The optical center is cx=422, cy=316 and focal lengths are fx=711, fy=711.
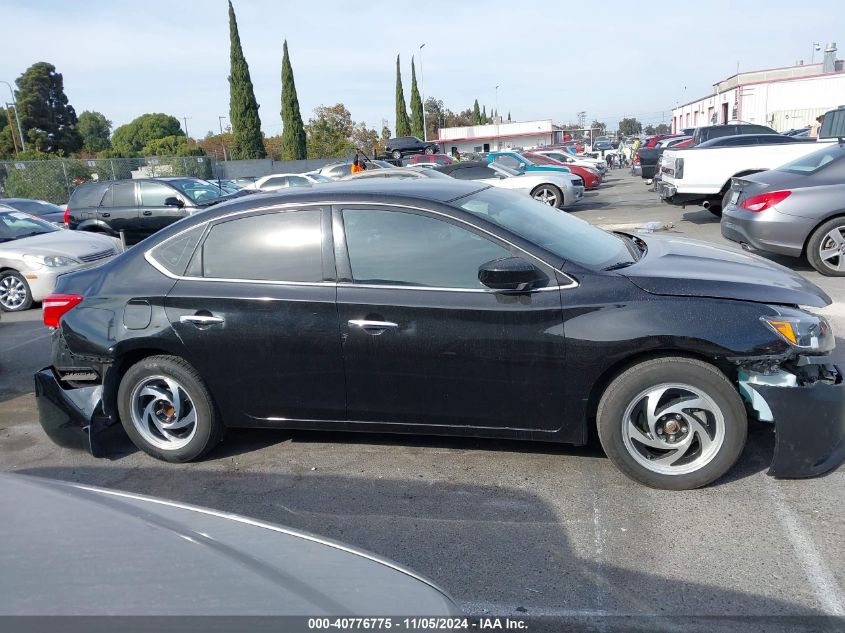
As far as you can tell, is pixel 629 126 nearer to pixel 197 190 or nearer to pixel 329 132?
pixel 329 132

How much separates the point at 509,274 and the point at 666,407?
1.08 metres

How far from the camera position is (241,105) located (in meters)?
46.6

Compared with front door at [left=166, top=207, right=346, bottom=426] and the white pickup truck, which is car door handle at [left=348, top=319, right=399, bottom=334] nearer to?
front door at [left=166, top=207, right=346, bottom=426]

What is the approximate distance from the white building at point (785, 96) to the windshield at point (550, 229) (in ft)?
133

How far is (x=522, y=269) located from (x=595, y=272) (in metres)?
0.43

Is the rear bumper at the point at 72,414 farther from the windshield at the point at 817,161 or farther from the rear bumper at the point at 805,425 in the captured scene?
the windshield at the point at 817,161

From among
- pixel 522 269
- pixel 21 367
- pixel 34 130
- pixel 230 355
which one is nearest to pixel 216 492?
pixel 230 355

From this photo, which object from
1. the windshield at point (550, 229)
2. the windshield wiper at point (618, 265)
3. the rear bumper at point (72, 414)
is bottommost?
the rear bumper at point (72, 414)

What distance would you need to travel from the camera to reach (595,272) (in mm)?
3895

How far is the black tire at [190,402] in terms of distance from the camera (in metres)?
4.39

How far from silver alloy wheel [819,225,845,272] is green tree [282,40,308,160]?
45.3 metres

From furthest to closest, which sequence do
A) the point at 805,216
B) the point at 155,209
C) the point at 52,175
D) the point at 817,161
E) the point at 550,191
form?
the point at 52,175 → the point at 550,191 → the point at 155,209 → the point at 817,161 → the point at 805,216

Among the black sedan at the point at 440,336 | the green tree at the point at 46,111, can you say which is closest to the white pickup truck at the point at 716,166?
the black sedan at the point at 440,336

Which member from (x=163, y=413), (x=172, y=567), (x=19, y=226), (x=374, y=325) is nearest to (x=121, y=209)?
(x=19, y=226)
